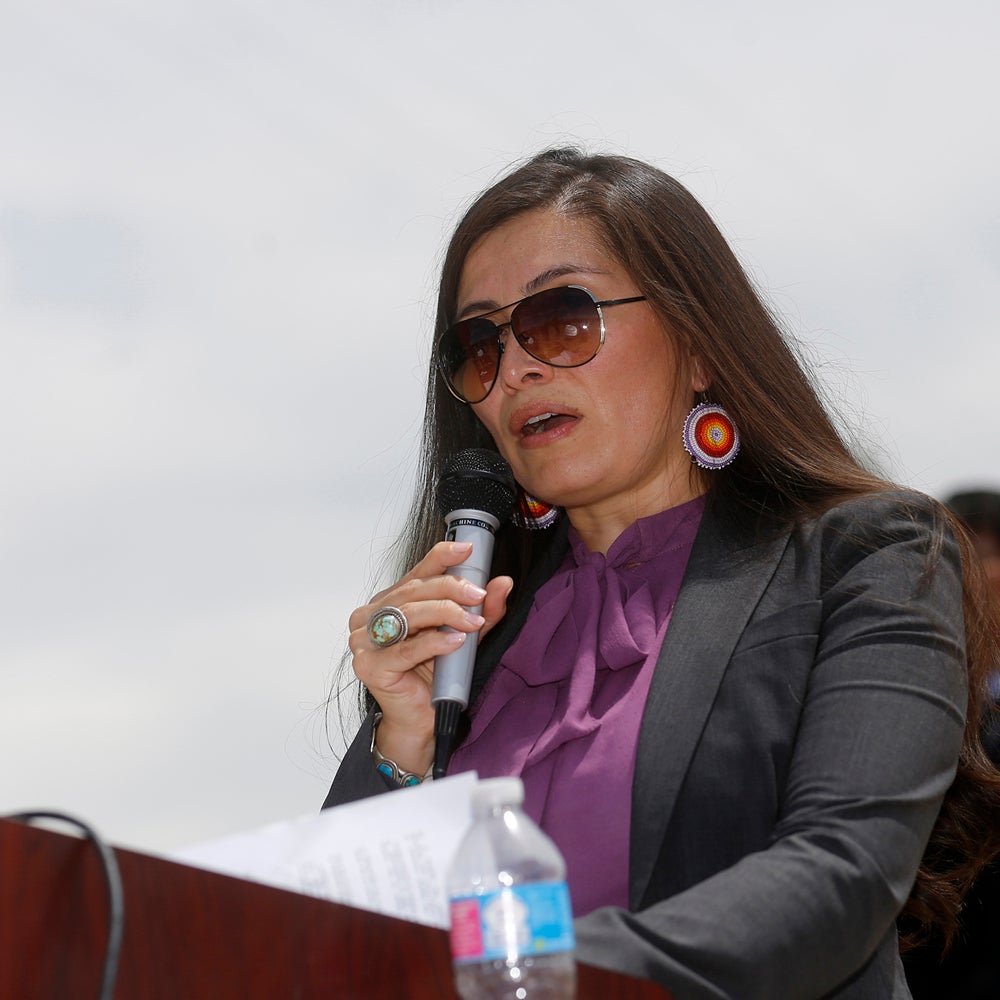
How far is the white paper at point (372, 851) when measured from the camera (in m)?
1.23

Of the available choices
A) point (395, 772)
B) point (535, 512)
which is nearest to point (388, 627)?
point (395, 772)

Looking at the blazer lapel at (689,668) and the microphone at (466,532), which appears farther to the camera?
the microphone at (466,532)

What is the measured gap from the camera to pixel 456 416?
330 cm

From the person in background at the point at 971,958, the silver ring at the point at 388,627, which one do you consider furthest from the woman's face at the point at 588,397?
the person in background at the point at 971,958

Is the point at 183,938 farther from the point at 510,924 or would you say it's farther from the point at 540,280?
the point at 540,280

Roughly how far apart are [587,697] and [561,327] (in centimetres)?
79

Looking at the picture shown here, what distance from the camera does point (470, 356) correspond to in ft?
9.65

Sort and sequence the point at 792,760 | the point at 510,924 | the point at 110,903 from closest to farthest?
the point at 110,903
the point at 510,924
the point at 792,760

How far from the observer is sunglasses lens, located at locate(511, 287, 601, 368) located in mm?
2758

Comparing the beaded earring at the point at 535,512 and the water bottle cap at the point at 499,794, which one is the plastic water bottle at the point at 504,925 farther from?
the beaded earring at the point at 535,512

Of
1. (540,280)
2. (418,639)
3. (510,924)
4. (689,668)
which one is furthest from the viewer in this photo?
(540,280)

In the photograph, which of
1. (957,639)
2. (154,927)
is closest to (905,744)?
(957,639)

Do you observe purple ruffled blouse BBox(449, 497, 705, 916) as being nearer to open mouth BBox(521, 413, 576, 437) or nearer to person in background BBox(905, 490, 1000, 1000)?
open mouth BBox(521, 413, 576, 437)

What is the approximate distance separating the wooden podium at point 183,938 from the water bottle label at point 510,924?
0.21ft
